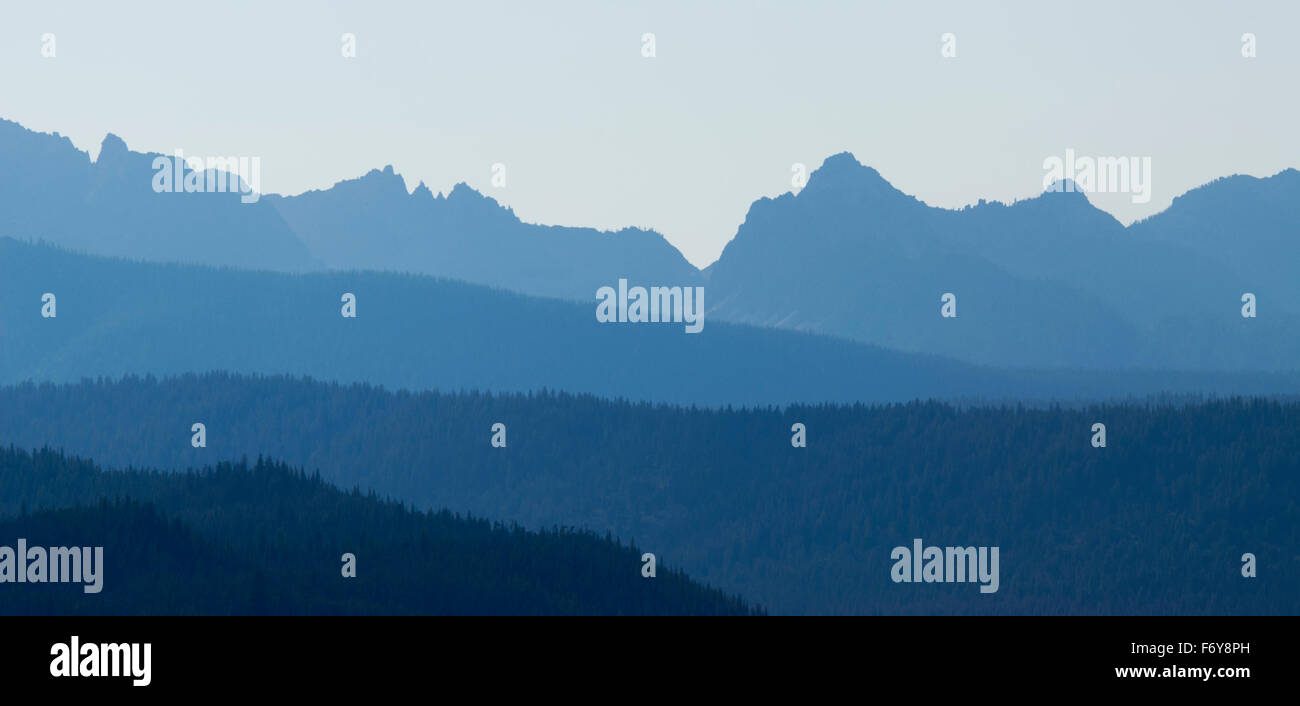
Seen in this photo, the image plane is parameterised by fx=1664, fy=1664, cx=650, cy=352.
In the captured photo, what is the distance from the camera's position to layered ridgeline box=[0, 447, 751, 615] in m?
136

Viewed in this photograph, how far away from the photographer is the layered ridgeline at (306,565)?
136500 mm

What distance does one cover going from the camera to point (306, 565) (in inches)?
6270

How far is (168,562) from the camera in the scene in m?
147
